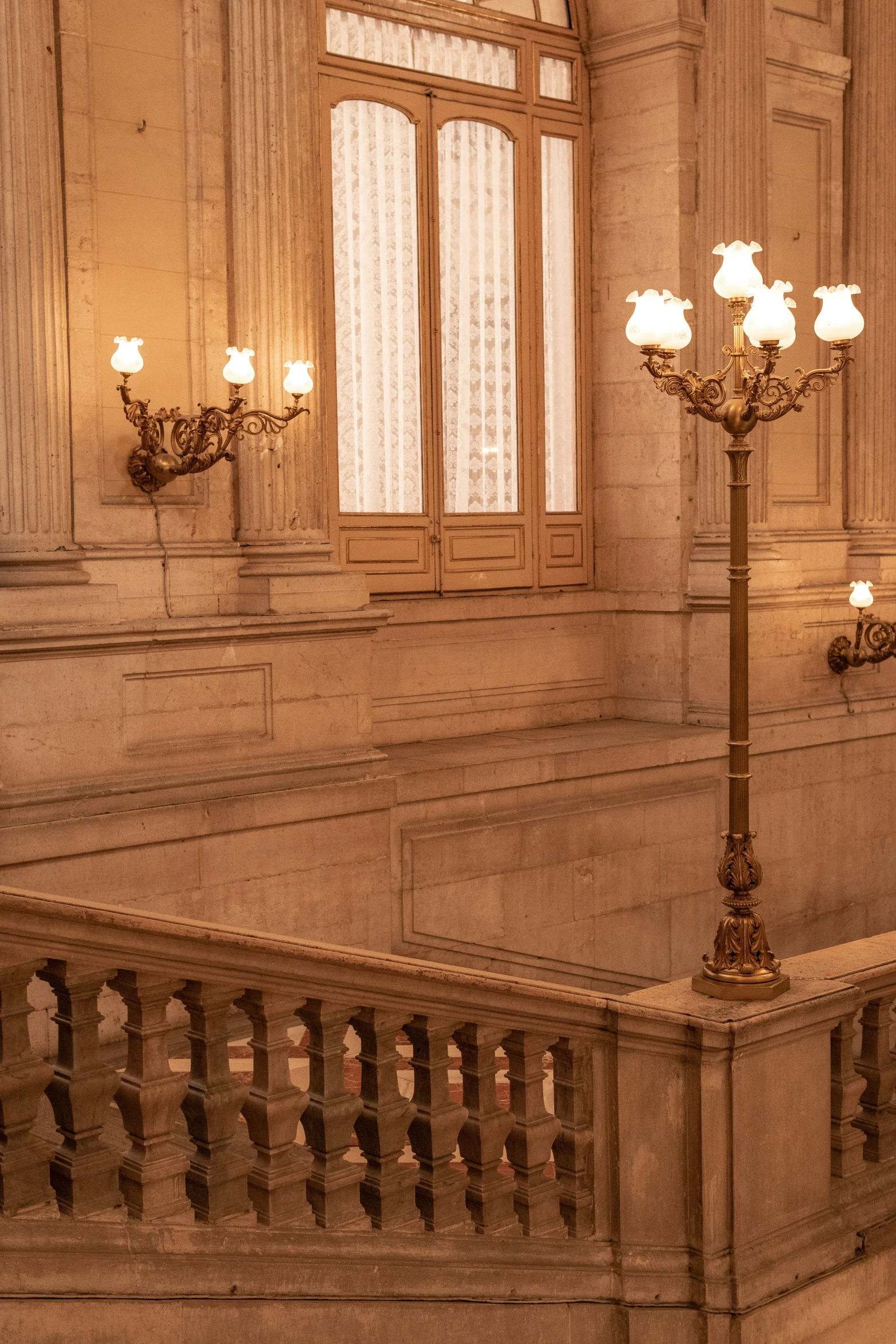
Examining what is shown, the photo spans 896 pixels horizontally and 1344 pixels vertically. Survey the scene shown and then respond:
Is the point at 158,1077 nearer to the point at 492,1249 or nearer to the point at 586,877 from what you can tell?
the point at 492,1249

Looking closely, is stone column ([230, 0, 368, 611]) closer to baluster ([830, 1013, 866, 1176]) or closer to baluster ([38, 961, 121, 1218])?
baluster ([830, 1013, 866, 1176])

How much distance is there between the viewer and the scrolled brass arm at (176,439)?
8.19 metres

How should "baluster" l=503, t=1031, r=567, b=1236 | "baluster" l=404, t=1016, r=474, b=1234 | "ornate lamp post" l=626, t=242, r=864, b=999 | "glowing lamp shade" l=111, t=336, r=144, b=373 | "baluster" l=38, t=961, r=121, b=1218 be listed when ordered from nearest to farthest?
"baluster" l=38, t=961, r=121, b=1218 → "baluster" l=404, t=1016, r=474, b=1234 → "baluster" l=503, t=1031, r=567, b=1236 → "ornate lamp post" l=626, t=242, r=864, b=999 → "glowing lamp shade" l=111, t=336, r=144, b=373

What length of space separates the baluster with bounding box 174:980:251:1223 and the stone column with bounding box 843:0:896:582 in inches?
371

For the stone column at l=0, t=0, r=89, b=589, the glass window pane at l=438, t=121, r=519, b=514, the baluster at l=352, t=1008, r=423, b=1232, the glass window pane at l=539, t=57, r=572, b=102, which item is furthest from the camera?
the glass window pane at l=539, t=57, r=572, b=102

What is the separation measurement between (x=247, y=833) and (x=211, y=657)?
929mm

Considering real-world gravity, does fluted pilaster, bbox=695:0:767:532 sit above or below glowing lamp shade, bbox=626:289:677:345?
above

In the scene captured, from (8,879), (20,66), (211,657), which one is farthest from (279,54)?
(8,879)

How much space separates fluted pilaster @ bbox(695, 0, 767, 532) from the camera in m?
11.3

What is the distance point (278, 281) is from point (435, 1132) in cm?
568

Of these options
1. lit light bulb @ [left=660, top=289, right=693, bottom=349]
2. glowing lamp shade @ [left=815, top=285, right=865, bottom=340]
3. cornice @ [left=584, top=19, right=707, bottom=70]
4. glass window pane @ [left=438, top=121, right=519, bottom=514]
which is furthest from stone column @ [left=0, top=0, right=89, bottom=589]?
cornice @ [left=584, top=19, right=707, bottom=70]

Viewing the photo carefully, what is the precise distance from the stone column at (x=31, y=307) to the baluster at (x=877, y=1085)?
4.46m

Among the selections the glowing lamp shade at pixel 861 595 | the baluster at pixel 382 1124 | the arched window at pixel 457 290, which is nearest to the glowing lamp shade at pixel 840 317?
the baluster at pixel 382 1124

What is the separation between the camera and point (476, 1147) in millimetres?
4473
